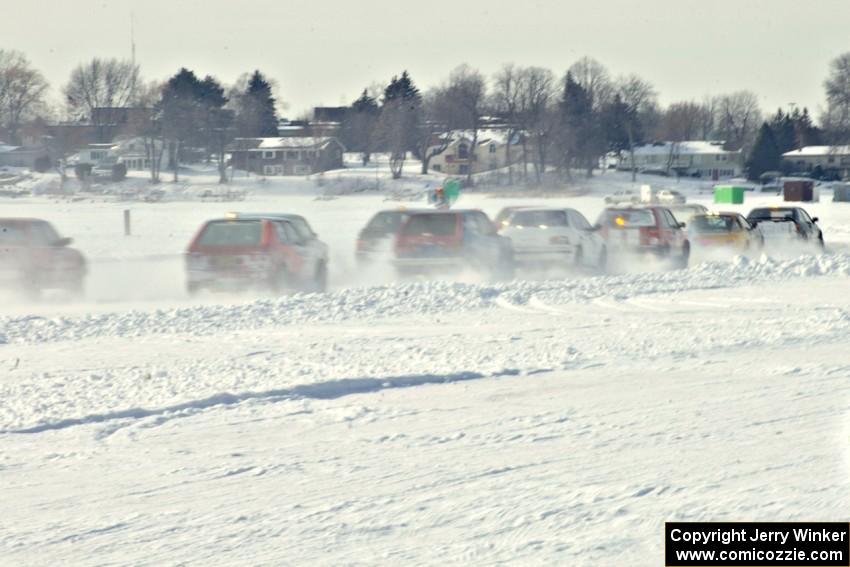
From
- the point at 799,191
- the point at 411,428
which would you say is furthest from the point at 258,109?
the point at 411,428

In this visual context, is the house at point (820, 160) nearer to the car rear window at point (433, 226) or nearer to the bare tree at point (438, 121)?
the bare tree at point (438, 121)

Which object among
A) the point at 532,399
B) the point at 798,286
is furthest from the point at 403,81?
the point at 532,399

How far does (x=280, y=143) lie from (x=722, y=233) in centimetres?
10651

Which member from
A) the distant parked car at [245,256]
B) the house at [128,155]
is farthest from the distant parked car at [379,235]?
the house at [128,155]

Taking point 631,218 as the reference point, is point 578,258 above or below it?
below

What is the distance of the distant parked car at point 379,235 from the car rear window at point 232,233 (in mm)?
4526

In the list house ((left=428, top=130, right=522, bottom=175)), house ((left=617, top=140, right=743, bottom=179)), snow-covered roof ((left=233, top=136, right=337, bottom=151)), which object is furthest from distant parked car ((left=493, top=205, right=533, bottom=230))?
house ((left=617, top=140, right=743, bottom=179))

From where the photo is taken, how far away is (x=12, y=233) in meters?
21.4

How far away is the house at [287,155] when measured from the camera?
13012 centimetres

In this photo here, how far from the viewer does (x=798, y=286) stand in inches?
867

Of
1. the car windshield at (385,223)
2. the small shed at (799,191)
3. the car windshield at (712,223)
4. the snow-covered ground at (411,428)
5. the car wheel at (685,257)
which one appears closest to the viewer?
the snow-covered ground at (411,428)

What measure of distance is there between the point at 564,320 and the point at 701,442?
8.01 metres

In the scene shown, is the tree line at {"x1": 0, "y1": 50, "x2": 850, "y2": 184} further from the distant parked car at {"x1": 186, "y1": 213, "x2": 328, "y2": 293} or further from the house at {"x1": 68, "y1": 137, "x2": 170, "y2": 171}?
the distant parked car at {"x1": 186, "y1": 213, "x2": 328, "y2": 293}

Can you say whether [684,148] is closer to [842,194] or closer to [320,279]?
[842,194]
